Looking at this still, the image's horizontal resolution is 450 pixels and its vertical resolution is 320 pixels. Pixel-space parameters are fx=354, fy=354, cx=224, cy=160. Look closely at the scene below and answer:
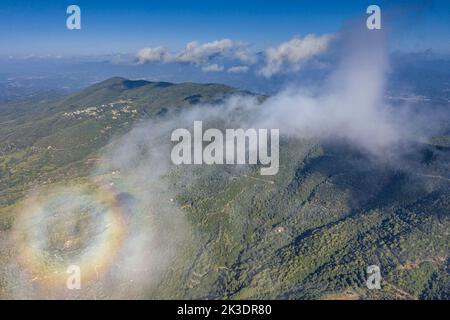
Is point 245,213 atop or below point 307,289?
atop

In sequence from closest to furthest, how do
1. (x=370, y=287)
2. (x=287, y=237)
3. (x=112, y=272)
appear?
1. (x=370, y=287)
2. (x=112, y=272)
3. (x=287, y=237)

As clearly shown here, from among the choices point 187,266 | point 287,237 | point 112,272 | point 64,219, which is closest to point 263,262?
point 287,237

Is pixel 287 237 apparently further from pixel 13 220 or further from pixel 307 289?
pixel 13 220

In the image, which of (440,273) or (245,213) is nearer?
(440,273)

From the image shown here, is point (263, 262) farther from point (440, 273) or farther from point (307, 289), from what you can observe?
point (440, 273)

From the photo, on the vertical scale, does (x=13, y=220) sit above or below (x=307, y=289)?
above

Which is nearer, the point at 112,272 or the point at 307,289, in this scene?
the point at 307,289
